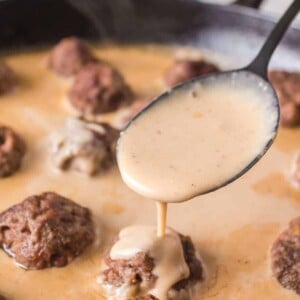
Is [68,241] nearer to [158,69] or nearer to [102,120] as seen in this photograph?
[102,120]

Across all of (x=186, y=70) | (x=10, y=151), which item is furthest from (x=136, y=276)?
(x=186, y=70)

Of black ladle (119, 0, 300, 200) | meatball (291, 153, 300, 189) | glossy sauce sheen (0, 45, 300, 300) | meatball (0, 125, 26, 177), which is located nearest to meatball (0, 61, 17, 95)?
glossy sauce sheen (0, 45, 300, 300)

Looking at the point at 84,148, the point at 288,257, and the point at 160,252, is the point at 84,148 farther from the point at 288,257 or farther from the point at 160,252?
the point at 288,257

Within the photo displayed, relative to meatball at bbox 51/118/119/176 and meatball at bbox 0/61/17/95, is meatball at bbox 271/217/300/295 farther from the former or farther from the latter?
meatball at bbox 0/61/17/95

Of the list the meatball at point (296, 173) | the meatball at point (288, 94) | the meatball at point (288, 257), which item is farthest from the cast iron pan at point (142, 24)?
the meatball at point (288, 257)

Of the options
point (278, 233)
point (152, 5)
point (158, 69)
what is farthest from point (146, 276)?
point (152, 5)

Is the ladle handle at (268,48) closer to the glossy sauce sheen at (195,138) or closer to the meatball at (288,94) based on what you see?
the glossy sauce sheen at (195,138)

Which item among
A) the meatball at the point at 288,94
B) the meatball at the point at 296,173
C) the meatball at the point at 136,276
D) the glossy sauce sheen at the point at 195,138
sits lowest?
the meatball at the point at 136,276
